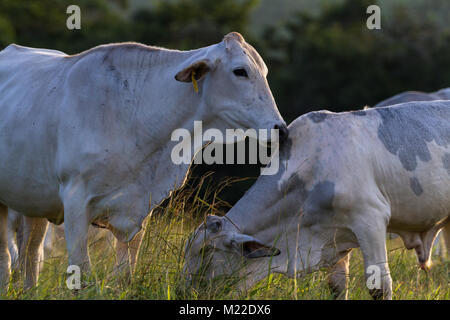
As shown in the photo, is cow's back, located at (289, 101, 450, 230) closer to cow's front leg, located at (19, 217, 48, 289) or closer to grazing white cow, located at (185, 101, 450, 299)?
grazing white cow, located at (185, 101, 450, 299)

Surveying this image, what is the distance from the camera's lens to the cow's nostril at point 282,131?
499cm

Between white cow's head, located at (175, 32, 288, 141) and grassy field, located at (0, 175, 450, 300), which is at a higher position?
white cow's head, located at (175, 32, 288, 141)

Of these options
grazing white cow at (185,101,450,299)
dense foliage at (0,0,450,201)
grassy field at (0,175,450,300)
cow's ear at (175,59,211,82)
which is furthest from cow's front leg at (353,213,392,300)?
dense foliage at (0,0,450,201)

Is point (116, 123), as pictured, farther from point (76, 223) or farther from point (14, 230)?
point (14, 230)

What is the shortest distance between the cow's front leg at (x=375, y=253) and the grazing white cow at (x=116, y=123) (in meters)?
0.79

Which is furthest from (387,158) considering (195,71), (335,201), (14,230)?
(14,230)

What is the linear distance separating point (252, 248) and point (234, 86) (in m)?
1.03

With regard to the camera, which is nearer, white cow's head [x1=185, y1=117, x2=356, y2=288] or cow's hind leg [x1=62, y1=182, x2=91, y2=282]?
white cow's head [x1=185, y1=117, x2=356, y2=288]

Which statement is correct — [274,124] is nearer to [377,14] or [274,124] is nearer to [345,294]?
[345,294]

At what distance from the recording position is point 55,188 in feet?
17.5

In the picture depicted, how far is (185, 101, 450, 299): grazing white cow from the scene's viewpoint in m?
4.94

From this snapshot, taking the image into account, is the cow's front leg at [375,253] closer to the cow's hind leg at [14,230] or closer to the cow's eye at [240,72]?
the cow's eye at [240,72]

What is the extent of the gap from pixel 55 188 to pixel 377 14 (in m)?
2.76
